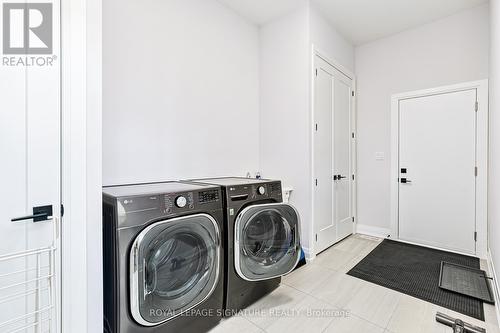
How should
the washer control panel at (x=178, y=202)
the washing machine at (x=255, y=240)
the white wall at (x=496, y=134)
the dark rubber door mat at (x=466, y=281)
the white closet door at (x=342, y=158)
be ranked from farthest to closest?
the white closet door at (x=342, y=158)
the dark rubber door mat at (x=466, y=281)
the white wall at (x=496, y=134)
the washing machine at (x=255, y=240)
the washer control panel at (x=178, y=202)

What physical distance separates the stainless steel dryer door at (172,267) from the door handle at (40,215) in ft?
1.41

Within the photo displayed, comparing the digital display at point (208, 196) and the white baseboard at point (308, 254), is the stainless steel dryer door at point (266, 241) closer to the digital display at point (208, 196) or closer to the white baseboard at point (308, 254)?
the digital display at point (208, 196)

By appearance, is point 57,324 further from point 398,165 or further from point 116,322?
point 398,165

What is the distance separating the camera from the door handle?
1081mm

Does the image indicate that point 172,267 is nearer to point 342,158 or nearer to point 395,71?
point 342,158

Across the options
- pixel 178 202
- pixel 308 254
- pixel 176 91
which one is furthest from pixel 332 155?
pixel 178 202

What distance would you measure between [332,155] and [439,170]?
1.36 meters

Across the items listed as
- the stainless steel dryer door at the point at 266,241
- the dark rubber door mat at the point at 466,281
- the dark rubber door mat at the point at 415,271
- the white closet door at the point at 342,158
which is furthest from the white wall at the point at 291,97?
the dark rubber door mat at the point at 466,281

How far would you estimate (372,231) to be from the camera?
3506 mm

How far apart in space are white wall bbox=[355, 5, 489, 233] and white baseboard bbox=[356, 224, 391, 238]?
0.02 metres

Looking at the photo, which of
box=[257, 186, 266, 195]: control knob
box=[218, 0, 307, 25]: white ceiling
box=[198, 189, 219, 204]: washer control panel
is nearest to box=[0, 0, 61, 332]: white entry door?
box=[198, 189, 219, 204]: washer control panel

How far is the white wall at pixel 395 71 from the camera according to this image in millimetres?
2756

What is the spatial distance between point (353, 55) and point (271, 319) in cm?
376

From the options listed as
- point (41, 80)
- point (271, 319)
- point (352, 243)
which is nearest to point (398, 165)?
point (352, 243)
